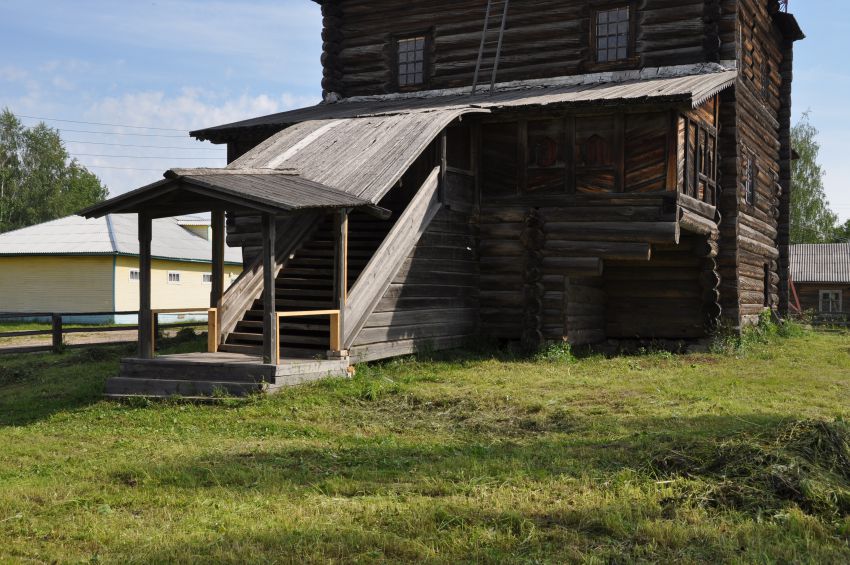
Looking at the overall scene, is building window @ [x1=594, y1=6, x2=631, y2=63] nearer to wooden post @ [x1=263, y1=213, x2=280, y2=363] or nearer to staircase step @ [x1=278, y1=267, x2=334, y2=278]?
staircase step @ [x1=278, y1=267, x2=334, y2=278]

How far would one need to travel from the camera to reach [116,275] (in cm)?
3078

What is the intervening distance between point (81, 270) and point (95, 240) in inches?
47.8

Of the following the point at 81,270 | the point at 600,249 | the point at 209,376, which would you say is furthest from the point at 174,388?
the point at 81,270

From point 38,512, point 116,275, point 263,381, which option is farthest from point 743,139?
point 116,275

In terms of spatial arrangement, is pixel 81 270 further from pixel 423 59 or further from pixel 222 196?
pixel 222 196

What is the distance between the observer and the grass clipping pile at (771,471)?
6.20 metres

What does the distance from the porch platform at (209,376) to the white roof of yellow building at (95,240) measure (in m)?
19.3

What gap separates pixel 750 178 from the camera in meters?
21.2

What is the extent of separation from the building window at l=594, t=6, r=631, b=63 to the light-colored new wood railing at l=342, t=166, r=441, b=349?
19.5 feet

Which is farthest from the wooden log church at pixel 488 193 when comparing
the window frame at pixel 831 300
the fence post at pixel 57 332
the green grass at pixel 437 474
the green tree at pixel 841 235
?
the green tree at pixel 841 235

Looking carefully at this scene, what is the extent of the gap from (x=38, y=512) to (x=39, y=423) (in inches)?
173

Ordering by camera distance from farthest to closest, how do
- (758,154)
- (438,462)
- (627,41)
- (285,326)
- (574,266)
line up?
1. (758,154)
2. (627,41)
3. (574,266)
4. (285,326)
5. (438,462)

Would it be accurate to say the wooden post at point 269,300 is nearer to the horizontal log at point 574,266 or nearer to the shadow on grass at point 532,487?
the shadow on grass at point 532,487

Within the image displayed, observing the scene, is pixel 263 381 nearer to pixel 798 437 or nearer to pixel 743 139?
pixel 798 437
